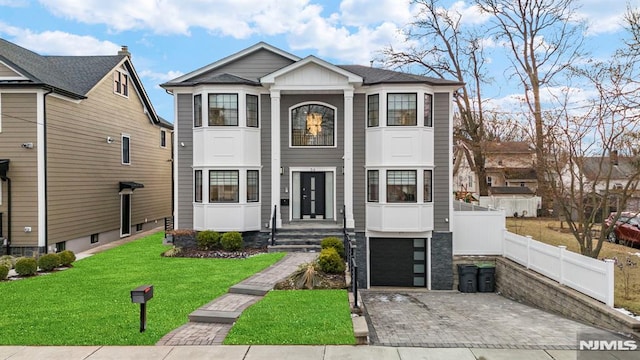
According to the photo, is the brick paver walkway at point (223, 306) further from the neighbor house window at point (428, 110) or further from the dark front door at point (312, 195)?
the neighbor house window at point (428, 110)

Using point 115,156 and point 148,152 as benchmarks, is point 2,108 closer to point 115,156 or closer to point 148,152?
point 115,156

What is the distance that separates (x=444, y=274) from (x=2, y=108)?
56.5ft

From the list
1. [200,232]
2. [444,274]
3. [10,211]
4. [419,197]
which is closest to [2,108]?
[10,211]

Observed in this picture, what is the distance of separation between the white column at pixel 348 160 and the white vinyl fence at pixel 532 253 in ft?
12.9

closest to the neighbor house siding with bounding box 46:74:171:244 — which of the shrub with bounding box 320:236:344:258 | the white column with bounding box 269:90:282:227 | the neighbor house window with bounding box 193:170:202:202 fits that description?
the neighbor house window with bounding box 193:170:202:202

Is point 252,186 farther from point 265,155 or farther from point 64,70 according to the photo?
point 64,70

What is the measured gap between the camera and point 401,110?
14859 mm

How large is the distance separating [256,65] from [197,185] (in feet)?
17.6

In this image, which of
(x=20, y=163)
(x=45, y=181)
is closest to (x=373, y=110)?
(x=45, y=181)

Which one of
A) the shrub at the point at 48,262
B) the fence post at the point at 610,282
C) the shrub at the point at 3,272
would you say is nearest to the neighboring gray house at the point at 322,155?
the shrub at the point at 48,262

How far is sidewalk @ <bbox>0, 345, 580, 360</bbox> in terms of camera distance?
604cm

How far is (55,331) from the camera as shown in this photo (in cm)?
695

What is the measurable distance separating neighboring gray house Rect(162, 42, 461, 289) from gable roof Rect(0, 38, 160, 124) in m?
4.73

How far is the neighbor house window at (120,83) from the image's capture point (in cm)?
1970
